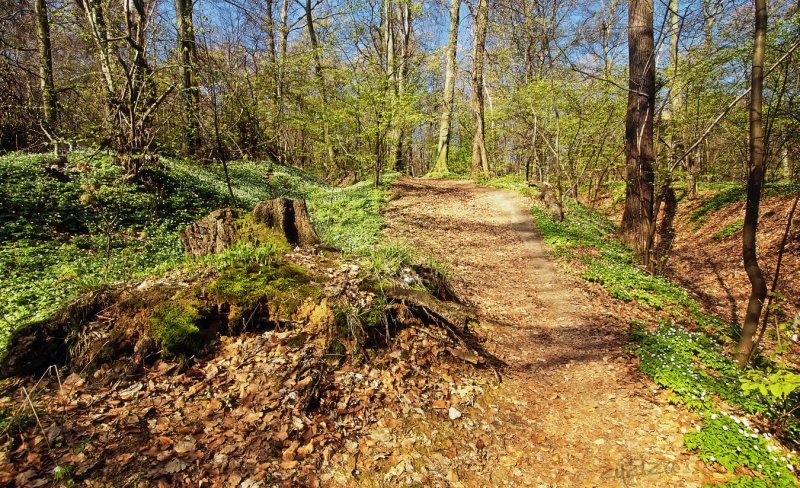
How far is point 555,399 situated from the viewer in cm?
412

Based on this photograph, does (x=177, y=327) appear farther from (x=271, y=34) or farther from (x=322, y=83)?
(x=271, y=34)

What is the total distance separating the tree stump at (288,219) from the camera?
5.35 metres

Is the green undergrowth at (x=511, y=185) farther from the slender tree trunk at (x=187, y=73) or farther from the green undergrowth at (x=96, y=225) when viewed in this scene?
the slender tree trunk at (x=187, y=73)

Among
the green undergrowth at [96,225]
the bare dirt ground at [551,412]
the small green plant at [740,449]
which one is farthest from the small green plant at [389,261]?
the small green plant at [740,449]

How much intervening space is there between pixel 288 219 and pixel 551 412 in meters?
4.19

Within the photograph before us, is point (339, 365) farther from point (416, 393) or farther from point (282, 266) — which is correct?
point (282, 266)

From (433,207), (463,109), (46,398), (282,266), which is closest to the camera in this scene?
(46,398)

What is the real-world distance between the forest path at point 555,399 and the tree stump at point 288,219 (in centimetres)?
281

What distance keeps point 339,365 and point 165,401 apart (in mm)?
1499

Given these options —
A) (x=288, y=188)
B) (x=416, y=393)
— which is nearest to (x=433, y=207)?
(x=288, y=188)

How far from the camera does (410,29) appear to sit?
74.8 feet

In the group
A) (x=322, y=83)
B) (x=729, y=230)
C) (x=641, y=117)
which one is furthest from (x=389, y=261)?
(x=322, y=83)

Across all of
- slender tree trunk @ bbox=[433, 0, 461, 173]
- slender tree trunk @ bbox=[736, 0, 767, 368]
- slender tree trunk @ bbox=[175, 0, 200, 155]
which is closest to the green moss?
slender tree trunk @ bbox=[736, 0, 767, 368]

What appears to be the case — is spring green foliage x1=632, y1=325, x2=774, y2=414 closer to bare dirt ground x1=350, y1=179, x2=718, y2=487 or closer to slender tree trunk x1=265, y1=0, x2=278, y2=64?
bare dirt ground x1=350, y1=179, x2=718, y2=487
